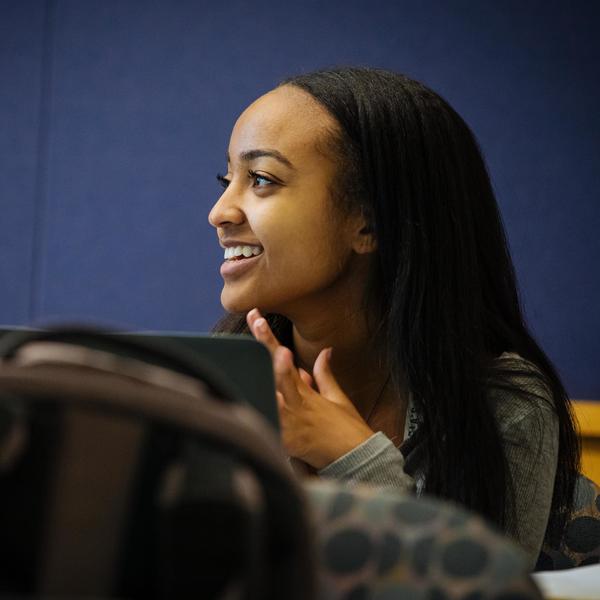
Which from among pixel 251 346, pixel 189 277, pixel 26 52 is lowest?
pixel 189 277

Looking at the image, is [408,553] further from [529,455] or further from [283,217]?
[283,217]

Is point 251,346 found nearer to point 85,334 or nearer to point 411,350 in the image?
point 85,334

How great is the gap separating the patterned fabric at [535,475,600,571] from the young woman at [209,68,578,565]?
18mm

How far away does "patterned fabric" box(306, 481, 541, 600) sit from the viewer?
43cm

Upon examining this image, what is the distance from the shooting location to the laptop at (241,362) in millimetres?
664

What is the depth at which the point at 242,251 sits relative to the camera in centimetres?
136

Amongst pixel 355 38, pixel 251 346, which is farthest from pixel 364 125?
pixel 355 38

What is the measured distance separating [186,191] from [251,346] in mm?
1883

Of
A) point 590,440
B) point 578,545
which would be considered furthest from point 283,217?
point 590,440

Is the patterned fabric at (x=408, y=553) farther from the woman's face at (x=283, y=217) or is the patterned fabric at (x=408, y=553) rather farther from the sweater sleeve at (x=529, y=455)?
the woman's face at (x=283, y=217)

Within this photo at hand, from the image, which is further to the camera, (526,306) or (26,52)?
(26,52)

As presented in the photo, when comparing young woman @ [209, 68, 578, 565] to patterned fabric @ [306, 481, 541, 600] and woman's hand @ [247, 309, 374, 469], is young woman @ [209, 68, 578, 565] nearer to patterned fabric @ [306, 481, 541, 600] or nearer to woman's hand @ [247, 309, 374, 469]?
woman's hand @ [247, 309, 374, 469]

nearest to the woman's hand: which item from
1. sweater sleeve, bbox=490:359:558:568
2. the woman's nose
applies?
sweater sleeve, bbox=490:359:558:568

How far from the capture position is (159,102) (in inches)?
101
